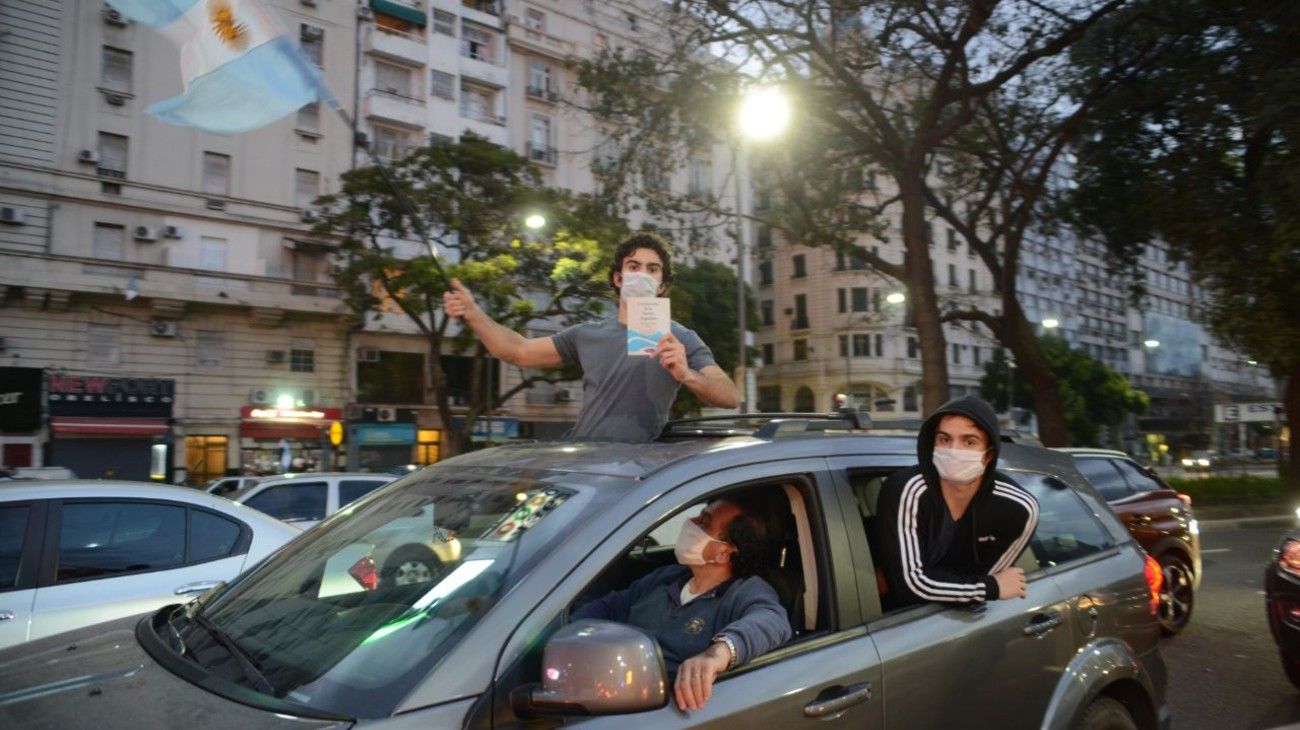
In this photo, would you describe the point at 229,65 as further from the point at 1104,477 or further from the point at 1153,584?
the point at 1104,477

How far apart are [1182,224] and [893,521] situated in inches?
659

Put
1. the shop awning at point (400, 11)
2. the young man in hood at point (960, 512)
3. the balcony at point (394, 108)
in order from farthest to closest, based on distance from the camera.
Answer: the shop awning at point (400, 11)
the balcony at point (394, 108)
the young man in hood at point (960, 512)

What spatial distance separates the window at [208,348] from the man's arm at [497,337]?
27589 mm

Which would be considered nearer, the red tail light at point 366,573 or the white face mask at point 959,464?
the red tail light at point 366,573

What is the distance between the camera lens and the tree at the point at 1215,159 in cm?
1363

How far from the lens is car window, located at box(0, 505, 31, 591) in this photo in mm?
4121

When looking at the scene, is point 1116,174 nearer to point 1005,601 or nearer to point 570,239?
point 570,239

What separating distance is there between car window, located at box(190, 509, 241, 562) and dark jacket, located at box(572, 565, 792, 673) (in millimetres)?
3120

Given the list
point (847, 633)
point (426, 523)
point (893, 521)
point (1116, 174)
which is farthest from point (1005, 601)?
point (1116, 174)

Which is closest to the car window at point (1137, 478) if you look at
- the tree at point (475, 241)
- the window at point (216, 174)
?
the tree at point (475, 241)

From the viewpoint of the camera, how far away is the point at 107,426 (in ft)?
85.0

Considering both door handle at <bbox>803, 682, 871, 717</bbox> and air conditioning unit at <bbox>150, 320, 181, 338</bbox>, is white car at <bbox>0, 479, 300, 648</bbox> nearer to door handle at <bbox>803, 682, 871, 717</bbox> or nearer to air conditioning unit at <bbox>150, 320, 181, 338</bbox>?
door handle at <bbox>803, 682, 871, 717</bbox>

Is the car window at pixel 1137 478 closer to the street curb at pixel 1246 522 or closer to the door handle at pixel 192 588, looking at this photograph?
the door handle at pixel 192 588

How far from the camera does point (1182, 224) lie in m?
16.4
